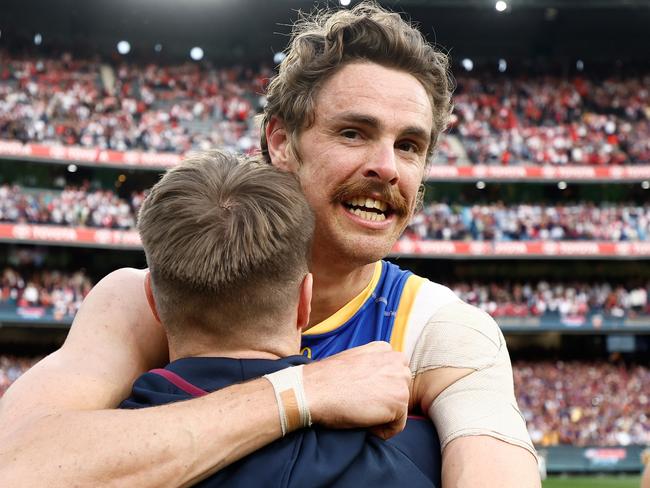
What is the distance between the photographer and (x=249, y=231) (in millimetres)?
2207

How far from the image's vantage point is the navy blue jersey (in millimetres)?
2074

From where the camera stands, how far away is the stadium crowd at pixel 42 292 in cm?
3061

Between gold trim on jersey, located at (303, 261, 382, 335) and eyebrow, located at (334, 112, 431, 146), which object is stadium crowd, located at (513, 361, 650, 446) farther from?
eyebrow, located at (334, 112, 431, 146)

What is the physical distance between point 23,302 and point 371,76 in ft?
97.3

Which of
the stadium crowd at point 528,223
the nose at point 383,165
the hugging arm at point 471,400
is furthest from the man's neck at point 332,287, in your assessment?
the stadium crowd at point 528,223

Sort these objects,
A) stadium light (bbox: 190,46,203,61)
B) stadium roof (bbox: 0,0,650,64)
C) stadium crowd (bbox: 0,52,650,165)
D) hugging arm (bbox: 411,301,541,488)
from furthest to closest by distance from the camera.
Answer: stadium light (bbox: 190,46,203,61) < stadium roof (bbox: 0,0,650,64) < stadium crowd (bbox: 0,52,650,165) < hugging arm (bbox: 411,301,541,488)

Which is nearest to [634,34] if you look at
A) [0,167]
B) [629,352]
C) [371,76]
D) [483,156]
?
[483,156]

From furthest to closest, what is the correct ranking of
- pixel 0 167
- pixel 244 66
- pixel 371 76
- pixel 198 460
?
1. pixel 244 66
2. pixel 0 167
3. pixel 371 76
4. pixel 198 460

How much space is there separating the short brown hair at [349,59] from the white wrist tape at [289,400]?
4.82 feet

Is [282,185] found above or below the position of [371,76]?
below

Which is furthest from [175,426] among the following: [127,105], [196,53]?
[196,53]

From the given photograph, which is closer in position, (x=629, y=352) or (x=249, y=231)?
(x=249, y=231)

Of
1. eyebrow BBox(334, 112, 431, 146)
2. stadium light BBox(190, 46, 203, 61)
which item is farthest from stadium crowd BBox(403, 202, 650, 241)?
eyebrow BBox(334, 112, 431, 146)

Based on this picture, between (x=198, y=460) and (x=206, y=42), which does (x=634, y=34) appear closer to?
(x=206, y=42)
